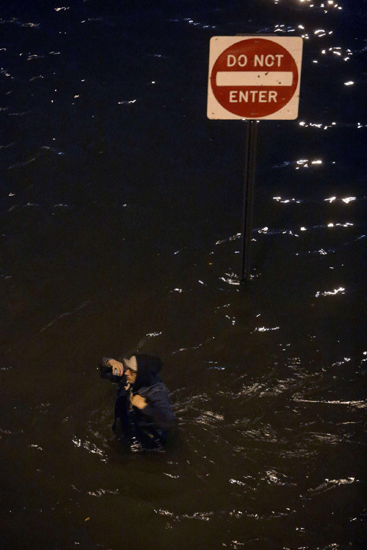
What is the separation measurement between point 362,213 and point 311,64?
2.51 meters

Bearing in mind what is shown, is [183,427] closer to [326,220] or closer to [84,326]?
[84,326]

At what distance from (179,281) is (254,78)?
223 centimetres

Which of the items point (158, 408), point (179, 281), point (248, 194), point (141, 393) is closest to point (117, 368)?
point (141, 393)

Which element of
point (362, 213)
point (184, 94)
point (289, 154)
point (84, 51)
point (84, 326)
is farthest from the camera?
point (84, 51)

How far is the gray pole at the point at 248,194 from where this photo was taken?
5.81 metres

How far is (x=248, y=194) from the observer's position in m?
6.04

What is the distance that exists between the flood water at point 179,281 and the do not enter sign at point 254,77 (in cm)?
166

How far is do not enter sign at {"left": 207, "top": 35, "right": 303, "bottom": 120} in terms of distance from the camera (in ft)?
17.9

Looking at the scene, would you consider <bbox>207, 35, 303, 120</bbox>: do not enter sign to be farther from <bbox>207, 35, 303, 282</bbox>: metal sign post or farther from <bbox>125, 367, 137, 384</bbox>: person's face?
<bbox>125, 367, 137, 384</bbox>: person's face

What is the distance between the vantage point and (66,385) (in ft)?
18.5

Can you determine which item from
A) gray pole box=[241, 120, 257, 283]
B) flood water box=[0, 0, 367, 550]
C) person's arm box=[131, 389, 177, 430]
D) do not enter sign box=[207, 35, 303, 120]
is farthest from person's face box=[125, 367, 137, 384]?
do not enter sign box=[207, 35, 303, 120]

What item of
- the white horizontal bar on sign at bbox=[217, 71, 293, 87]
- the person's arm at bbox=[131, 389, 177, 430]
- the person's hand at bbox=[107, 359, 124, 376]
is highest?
the white horizontal bar on sign at bbox=[217, 71, 293, 87]

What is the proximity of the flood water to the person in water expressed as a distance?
1.33 feet

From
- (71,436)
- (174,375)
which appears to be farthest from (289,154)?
(71,436)
